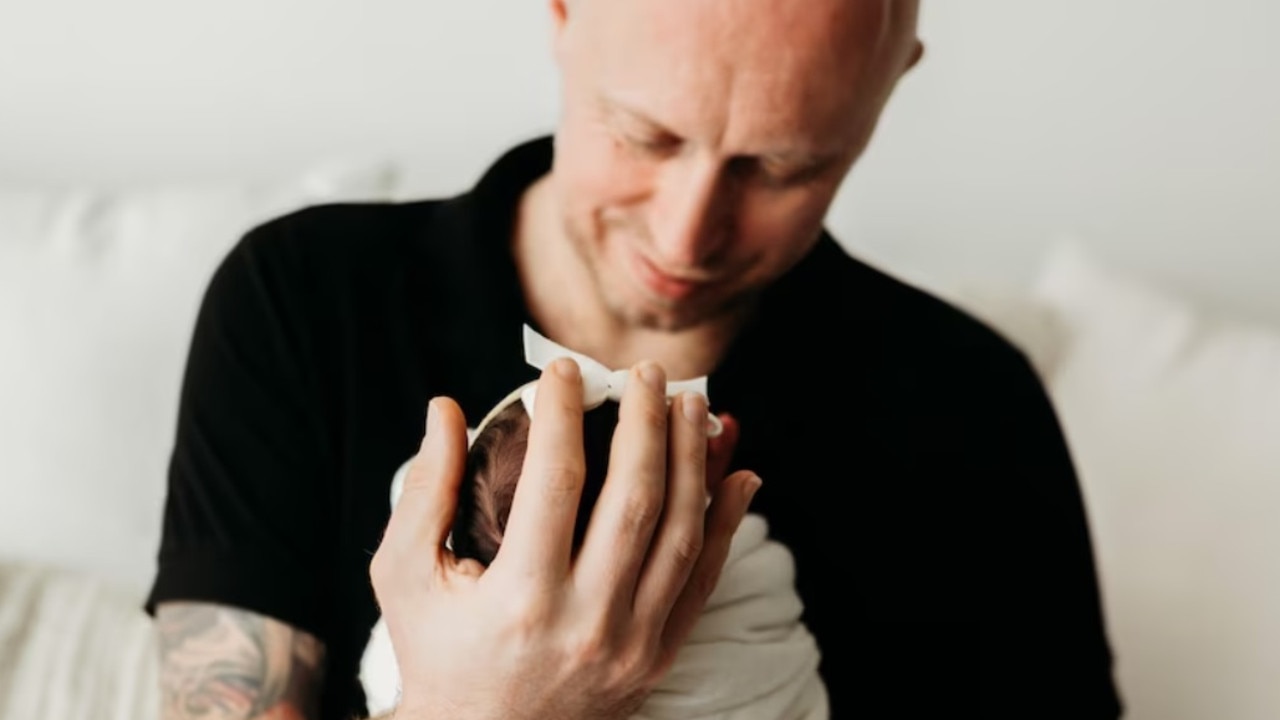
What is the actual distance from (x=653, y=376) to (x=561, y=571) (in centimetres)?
13

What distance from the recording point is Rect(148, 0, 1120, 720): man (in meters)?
0.82

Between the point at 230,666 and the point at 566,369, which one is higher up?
the point at 566,369

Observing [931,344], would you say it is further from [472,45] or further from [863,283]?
[472,45]

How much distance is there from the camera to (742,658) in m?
0.92

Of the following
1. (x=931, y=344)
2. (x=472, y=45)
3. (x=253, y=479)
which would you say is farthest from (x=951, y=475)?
(x=472, y=45)

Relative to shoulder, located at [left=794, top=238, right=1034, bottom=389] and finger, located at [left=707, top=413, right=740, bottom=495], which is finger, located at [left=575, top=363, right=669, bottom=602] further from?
shoulder, located at [left=794, top=238, right=1034, bottom=389]

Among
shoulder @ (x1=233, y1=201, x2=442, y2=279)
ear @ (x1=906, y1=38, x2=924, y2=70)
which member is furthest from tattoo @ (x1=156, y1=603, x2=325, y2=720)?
ear @ (x1=906, y1=38, x2=924, y2=70)

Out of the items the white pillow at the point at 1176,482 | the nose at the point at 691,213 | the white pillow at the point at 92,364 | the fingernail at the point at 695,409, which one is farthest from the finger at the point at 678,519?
the white pillow at the point at 1176,482

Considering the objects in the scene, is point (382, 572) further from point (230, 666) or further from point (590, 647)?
point (230, 666)

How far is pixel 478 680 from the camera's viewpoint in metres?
0.82

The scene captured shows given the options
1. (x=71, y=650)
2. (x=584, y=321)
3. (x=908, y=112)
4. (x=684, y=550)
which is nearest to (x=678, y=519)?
(x=684, y=550)

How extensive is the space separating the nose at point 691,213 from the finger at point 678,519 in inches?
9.6

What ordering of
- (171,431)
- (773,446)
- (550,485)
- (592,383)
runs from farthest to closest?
(171,431), (773,446), (592,383), (550,485)

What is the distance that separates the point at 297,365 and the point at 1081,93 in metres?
1.29
